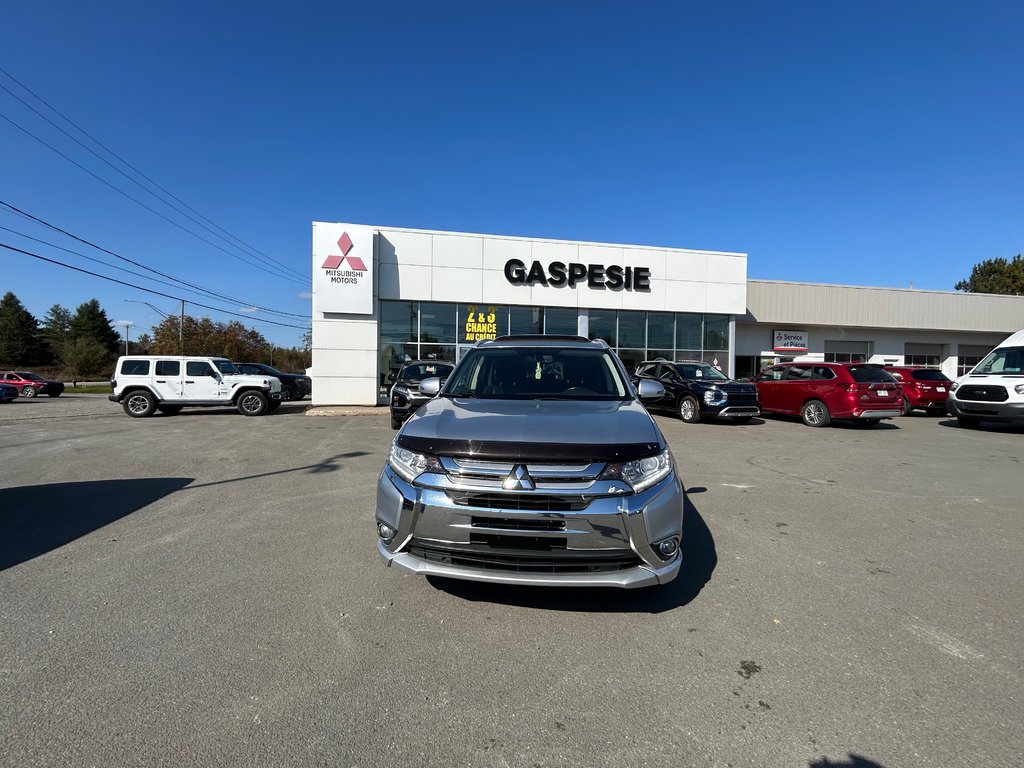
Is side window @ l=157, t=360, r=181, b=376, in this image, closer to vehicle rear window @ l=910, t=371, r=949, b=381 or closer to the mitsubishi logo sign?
the mitsubishi logo sign

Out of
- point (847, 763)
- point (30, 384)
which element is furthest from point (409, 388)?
point (30, 384)

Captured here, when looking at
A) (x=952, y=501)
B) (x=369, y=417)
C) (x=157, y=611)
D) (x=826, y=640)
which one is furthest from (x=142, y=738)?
(x=369, y=417)

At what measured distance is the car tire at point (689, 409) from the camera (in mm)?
13719

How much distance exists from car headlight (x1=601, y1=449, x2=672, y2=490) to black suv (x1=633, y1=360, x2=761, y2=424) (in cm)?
958

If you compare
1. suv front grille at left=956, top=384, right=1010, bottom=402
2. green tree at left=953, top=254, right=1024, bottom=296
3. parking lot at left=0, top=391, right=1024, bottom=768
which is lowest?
parking lot at left=0, top=391, right=1024, bottom=768

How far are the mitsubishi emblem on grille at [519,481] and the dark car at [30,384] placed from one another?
35.8 m

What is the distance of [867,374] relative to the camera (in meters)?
12.7

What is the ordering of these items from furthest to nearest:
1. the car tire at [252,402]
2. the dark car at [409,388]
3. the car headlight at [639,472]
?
the car tire at [252,402] < the dark car at [409,388] < the car headlight at [639,472]

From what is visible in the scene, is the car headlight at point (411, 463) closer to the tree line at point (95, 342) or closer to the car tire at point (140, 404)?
the car tire at point (140, 404)

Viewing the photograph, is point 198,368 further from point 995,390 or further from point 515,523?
point 995,390

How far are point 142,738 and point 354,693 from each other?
0.85m

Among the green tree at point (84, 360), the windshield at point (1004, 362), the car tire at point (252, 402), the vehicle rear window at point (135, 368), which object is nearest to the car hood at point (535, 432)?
the car tire at point (252, 402)

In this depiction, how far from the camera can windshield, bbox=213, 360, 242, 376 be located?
51.4ft

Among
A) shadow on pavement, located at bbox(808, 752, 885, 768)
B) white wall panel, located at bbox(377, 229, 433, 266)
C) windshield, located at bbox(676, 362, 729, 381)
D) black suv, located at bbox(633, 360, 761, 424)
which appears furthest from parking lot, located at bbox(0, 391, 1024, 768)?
white wall panel, located at bbox(377, 229, 433, 266)
